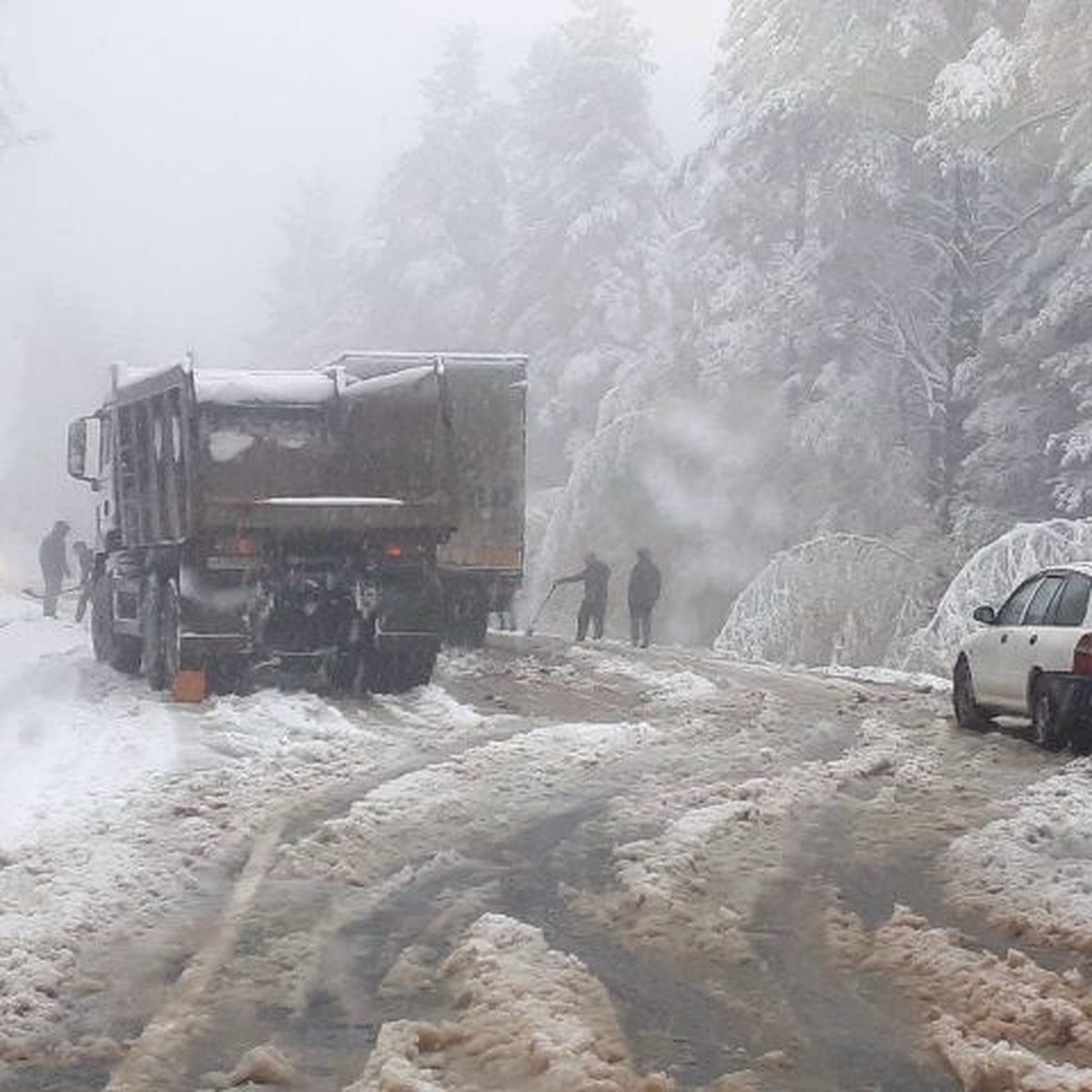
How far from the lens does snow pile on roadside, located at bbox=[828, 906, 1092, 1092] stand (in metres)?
5.46

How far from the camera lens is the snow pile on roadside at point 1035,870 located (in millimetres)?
7666

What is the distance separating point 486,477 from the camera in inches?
944

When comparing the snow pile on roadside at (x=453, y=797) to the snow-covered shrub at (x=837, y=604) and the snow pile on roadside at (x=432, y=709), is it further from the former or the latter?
the snow-covered shrub at (x=837, y=604)

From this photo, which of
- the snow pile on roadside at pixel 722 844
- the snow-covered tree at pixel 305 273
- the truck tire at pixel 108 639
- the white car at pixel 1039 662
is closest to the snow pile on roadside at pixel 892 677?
the white car at pixel 1039 662

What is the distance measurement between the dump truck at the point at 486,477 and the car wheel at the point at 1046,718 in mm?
10537

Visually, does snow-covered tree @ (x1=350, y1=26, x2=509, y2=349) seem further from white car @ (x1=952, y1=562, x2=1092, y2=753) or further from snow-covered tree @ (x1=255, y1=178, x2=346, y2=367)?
white car @ (x1=952, y1=562, x2=1092, y2=753)

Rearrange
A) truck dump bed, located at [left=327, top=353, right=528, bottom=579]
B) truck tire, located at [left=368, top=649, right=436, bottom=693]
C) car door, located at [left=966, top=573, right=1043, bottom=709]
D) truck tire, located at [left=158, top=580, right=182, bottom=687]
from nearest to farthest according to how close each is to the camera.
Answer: car door, located at [left=966, top=573, right=1043, bottom=709], truck tire, located at [left=158, top=580, right=182, bottom=687], truck tire, located at [left=368, top=649, right=436, bottom=693], truck dump bed, located at [left=327, top=353, right=528, bottom=579]

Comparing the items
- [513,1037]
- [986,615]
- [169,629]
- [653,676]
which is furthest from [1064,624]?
[513,1037]

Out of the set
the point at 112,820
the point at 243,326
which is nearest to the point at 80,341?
the point at 243,326

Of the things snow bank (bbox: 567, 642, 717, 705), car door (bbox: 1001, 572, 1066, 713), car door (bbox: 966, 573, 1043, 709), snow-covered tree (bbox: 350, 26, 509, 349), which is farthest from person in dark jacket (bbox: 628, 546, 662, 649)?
snow-covered tree (bbox: 350, 26, 509, 349)

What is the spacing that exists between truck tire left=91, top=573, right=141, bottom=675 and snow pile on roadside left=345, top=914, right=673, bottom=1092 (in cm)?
1344

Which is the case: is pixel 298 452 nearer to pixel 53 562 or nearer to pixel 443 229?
pixel 53 562

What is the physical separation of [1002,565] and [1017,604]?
5.59 meters

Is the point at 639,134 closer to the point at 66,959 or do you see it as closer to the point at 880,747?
the point at 880,747
